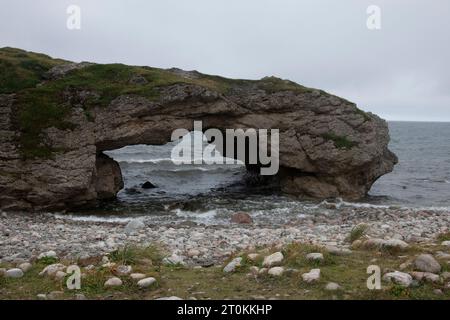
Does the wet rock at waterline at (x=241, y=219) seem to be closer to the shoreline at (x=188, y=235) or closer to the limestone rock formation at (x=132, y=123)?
the shoreline at (x=188, y=235)

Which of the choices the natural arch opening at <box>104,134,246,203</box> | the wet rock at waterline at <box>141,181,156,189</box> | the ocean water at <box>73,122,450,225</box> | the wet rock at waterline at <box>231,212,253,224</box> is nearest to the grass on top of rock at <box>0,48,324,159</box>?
the ocean water at <box>73,122,450,225</box>

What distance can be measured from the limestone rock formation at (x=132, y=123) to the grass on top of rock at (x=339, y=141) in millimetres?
72

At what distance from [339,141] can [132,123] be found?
14.7 m

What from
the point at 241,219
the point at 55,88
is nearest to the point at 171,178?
the point at 55,88

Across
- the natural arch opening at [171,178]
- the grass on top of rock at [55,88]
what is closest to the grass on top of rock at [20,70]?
the grass on top of rock at [55,88]

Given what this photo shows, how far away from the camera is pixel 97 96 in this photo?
94.8 feet

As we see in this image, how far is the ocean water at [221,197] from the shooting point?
2759 cm

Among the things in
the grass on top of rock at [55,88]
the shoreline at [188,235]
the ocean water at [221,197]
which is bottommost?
the ocean water at [221,197]

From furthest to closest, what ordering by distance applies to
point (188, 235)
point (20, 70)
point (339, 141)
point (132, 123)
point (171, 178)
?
point (171, 178), point (339, 141), point (132, 123), point (20, 70), point (188, 235)

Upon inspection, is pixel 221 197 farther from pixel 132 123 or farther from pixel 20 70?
pixel 20 70

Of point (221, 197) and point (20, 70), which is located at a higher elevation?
point (20, 70)

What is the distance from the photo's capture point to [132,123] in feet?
96.5
